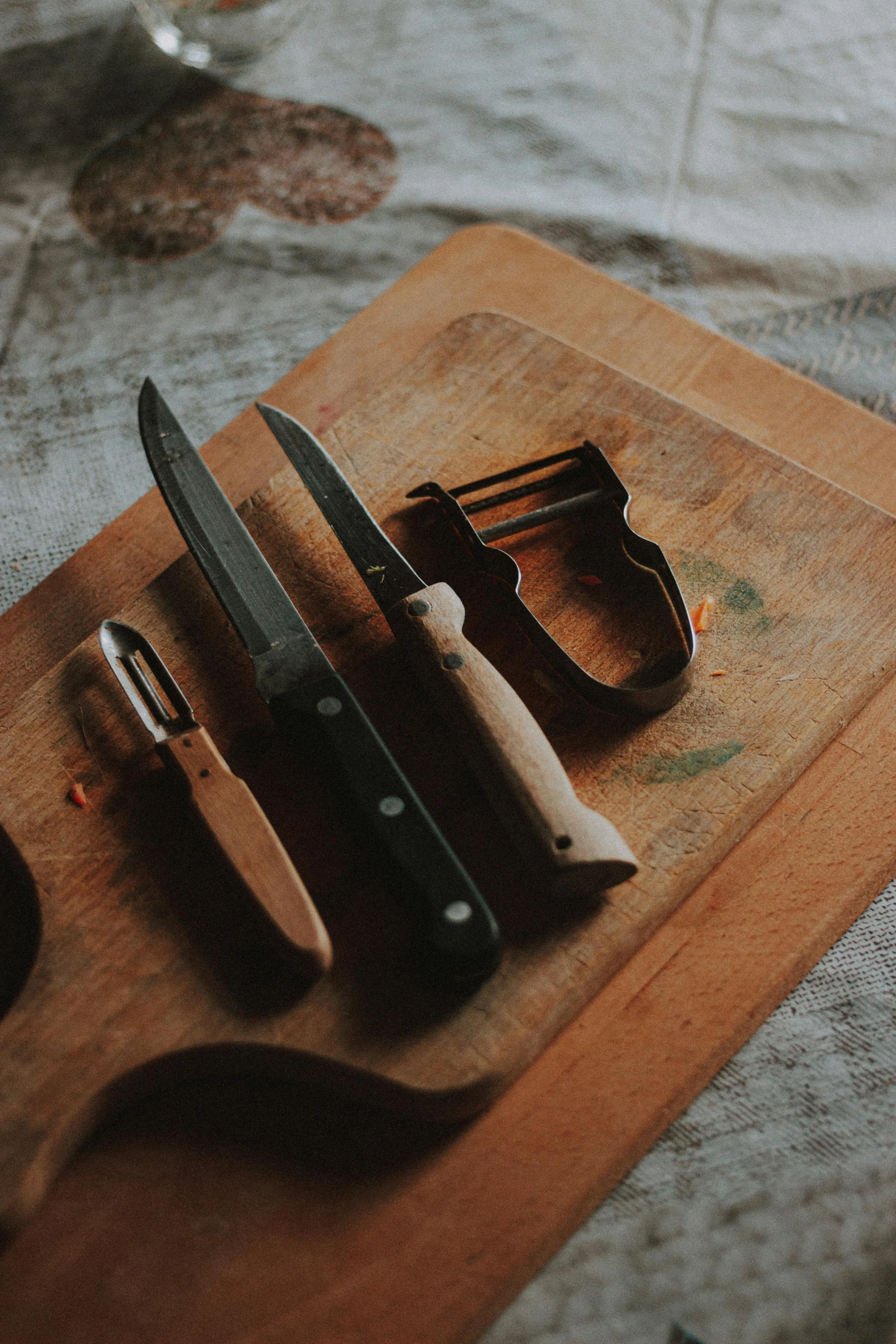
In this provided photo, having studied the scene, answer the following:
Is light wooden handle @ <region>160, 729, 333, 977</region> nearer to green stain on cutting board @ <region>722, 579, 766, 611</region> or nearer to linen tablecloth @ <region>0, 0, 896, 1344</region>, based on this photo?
linen tablecloth @ <region>0, 0, 896, 1344</region>

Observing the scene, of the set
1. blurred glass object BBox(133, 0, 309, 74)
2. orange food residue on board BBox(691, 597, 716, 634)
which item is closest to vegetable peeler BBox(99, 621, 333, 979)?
orange food residue on board BBox(691, 597, 716, 634)

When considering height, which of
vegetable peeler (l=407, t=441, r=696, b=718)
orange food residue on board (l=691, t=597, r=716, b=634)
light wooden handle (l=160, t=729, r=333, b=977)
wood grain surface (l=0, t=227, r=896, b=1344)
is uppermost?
light wooden handle (l=160, t=729, r=333, b=977)

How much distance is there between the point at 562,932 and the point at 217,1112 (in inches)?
10.4

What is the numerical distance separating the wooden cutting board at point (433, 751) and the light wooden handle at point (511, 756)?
43 millimetres

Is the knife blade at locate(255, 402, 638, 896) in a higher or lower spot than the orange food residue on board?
higher

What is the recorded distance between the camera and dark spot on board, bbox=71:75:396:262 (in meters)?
1.39

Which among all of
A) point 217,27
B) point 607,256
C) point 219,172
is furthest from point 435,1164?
point 217,27

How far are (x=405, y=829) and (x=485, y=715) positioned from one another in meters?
0.10

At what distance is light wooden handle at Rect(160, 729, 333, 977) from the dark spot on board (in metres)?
0.91

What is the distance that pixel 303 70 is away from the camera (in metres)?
1.57

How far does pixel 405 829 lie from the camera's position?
0.68 meters

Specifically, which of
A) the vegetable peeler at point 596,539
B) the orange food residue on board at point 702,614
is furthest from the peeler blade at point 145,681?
the orange food residue on board at point 702,614

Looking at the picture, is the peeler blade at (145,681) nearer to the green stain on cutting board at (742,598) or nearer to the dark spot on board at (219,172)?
the green stain on cutting board at (742,598)

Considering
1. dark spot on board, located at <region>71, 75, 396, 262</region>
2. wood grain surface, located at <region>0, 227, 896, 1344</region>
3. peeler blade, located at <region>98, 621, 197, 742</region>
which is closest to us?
wood grain surface, located at <region>0, 227, 896, 1344</region>
